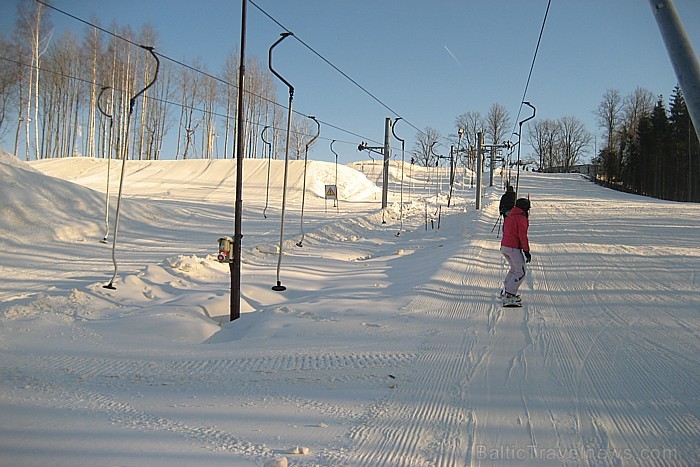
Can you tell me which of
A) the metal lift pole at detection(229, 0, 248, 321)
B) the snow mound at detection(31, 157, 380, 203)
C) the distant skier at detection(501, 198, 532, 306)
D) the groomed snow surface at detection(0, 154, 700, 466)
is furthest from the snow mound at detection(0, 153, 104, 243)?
the snow mound at detection(31, 157, 380, 203)

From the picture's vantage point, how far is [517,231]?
302 inches

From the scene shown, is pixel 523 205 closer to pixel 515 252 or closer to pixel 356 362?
pixel 515 252

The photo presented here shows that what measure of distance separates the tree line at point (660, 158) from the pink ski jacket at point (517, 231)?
161 feet

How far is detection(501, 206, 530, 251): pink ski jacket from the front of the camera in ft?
25.0

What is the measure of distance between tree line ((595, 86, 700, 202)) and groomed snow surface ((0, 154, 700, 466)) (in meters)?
49.0

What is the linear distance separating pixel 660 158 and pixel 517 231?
208 ft

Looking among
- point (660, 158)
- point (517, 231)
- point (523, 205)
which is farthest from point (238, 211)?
point (660, 158)

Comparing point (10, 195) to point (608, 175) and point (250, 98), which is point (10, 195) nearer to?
point (250, 98)

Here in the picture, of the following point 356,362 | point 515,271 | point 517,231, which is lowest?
point 356,362

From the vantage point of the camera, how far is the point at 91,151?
55594 millimetres

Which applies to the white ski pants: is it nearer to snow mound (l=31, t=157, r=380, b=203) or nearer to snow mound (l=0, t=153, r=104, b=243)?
snow mound (l=0, t=153, r=104, b=243)

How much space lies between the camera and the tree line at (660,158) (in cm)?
5384

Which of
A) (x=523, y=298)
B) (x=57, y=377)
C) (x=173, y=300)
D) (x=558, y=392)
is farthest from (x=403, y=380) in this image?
(x=173, y=300)

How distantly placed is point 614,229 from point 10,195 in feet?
72.0
